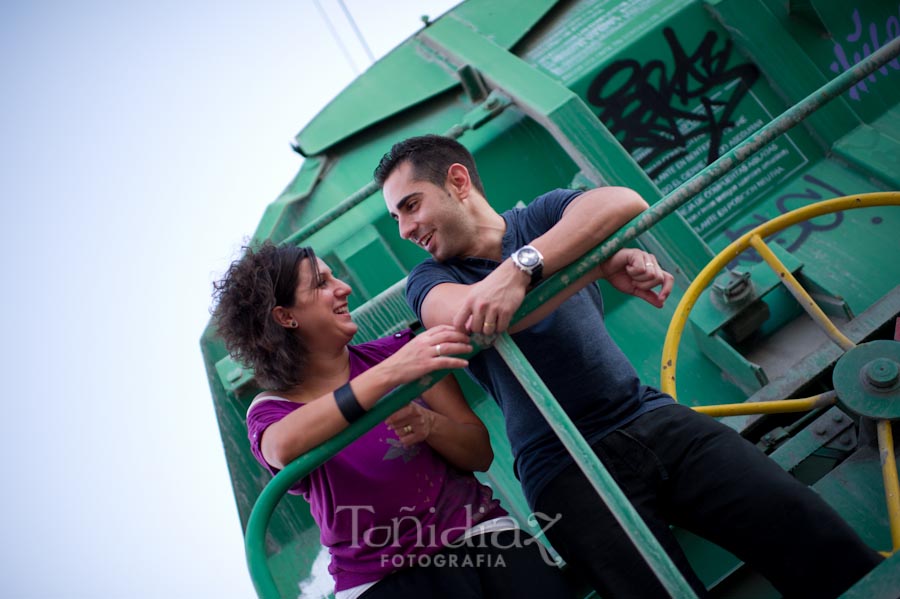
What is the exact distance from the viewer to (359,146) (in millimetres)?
3527

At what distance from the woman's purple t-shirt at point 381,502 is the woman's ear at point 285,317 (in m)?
0.18

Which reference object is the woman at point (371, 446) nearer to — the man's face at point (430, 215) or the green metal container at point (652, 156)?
the man's face at point (430, 215)

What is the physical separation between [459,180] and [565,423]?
82 cm

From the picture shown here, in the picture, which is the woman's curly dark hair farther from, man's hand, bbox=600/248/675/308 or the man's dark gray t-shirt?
man's hand, bbox=600/248/675/308

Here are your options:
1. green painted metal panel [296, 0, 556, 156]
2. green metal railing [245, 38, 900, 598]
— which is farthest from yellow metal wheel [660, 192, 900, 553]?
green painted metal panel [296, 0, 556, 156]

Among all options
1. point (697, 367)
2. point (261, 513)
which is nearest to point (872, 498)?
point (697, 367)

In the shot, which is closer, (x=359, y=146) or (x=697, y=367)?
(x=697, y=367)

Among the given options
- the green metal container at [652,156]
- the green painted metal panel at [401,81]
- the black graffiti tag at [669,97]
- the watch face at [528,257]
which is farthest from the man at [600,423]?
the green painted metal panel at [401,81]

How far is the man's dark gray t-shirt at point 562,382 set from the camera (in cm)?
166

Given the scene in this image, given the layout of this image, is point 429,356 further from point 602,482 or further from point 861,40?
point 861,40

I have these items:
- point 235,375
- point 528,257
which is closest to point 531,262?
point 528,257

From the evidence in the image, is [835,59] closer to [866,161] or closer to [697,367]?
[866,161]

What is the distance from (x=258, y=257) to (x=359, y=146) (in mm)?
1844

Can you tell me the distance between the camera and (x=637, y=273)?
63.9 inches
